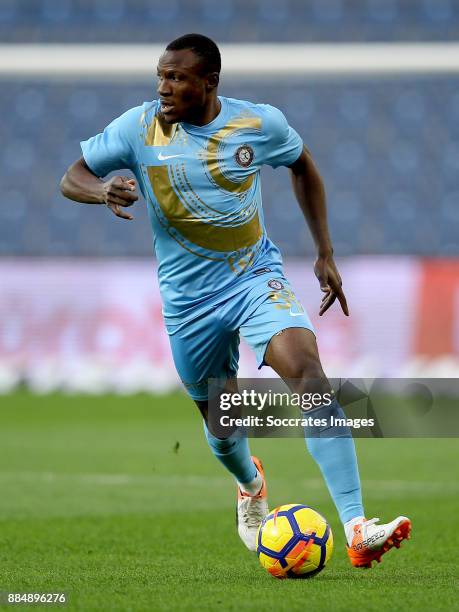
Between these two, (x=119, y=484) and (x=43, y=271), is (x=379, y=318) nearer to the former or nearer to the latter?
(x=43, y=271)

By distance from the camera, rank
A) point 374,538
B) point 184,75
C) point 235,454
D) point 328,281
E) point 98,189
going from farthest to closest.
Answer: point 235,454
point 328,281
point 184,75
point 98,189
point 374,538

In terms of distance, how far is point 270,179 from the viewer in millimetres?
21906

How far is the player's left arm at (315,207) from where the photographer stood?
19.5 ft

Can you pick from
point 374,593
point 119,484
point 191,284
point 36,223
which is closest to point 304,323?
point 191,284

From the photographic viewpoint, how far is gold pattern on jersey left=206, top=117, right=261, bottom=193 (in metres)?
5.62

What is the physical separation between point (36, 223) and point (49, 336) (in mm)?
4985

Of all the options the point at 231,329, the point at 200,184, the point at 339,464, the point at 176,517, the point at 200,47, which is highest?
the point at 200,47

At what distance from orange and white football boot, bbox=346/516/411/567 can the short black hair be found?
2072 mm

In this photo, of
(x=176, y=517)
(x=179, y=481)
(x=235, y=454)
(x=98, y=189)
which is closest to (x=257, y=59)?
(x=179, y=481)

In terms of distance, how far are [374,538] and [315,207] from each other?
1744 mm

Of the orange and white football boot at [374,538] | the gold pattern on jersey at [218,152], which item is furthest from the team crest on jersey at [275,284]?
the orange and white football boot at [374,538]

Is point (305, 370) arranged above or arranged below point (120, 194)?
below

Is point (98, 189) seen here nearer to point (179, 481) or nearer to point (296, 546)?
point (296, 546)

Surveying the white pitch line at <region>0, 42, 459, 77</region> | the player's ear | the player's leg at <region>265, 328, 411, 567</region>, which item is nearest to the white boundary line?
the white pitch line at <region>0, 42, 459, 77</region>
